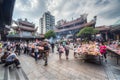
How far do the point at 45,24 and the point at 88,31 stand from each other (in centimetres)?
6350

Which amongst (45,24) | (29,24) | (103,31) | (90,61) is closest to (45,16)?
(45,24)

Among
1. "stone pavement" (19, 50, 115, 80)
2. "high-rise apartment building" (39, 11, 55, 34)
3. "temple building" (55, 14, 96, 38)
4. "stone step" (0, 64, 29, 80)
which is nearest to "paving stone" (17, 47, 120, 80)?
"stone pavement" (19, 50, 115, 80)

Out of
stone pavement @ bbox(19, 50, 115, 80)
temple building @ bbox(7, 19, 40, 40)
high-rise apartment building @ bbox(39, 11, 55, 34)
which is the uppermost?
high-rise apartment building @ bbox(39, 11, 55, 34)

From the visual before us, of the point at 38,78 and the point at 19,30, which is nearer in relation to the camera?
the point at 38,78

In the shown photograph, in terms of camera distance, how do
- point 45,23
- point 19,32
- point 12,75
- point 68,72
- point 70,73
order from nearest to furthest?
point 12,75
point 70,73
point 68,72
point 19,32
point 45,23

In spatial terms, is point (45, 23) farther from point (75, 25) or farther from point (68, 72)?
point (68, 72)

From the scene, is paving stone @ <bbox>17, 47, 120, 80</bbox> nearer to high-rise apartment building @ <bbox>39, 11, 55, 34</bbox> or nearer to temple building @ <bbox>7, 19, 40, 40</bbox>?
temple building @ <bbox>7, 19, 40, 40</bbox>

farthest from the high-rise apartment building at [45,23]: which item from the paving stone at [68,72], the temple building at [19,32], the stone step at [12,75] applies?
the stone step at [12,75]

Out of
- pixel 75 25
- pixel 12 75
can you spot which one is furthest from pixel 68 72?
Answer: pixel 75 25

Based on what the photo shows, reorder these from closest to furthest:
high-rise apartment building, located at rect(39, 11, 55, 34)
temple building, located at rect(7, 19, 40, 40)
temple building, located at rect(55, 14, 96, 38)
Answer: temple building, located at rect(7, 19, 40, 40) < temple building, located at rect(55, 14, 96, 38) < high-rise apartment building, located at rect(39, 11, 55, 34)

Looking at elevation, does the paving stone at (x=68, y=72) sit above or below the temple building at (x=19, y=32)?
below

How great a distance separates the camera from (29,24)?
4294 centimetres

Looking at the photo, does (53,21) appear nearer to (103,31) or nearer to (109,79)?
(103,31)

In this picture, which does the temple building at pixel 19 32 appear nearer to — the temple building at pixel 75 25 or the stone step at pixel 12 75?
the temple building at pixel 75 25
